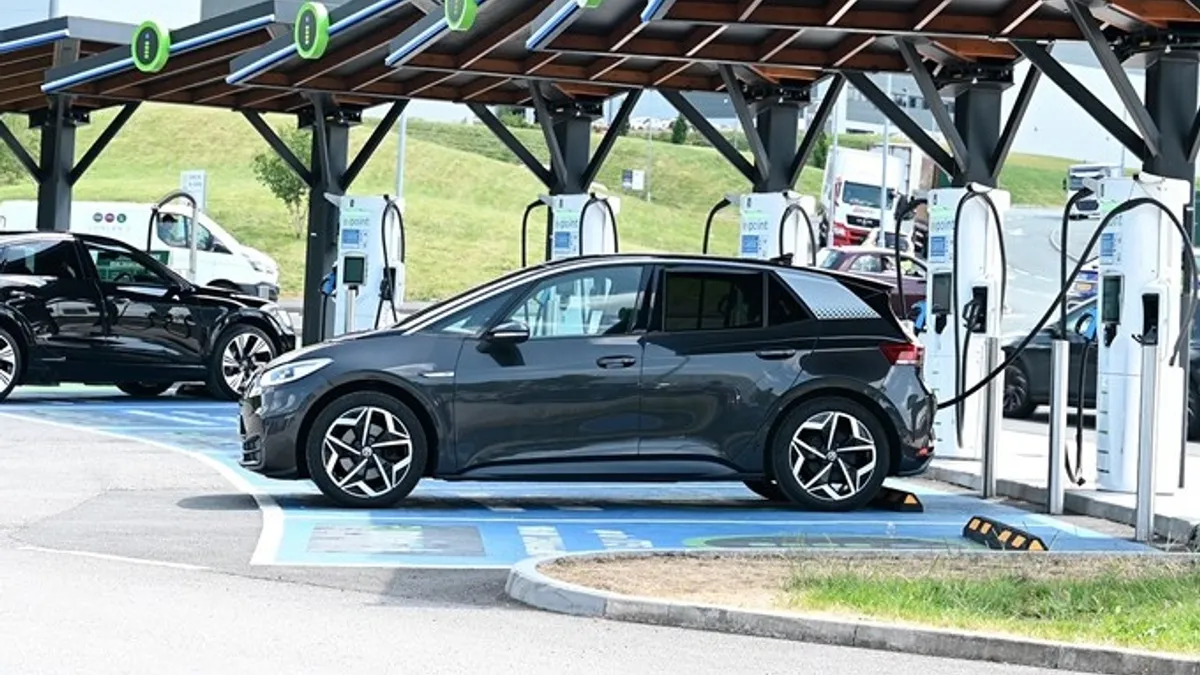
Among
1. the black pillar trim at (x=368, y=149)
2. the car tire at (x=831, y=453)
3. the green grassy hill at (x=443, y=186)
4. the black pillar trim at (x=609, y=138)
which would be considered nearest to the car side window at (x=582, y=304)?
the car tire at (x=831, y=453)

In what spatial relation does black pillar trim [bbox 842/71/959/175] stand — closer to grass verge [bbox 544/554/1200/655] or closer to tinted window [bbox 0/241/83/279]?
grass verge [bbox 544/554/1200/655]

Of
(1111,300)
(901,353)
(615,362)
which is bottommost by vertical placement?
(615,362)

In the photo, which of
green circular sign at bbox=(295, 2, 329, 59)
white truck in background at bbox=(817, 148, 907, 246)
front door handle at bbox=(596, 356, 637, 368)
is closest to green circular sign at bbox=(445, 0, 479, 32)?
green circular sign at bbox=(295, 2, 329, 59)

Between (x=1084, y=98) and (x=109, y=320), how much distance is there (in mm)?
10888

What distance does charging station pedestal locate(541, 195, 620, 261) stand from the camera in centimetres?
2267

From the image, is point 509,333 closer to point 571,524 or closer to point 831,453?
point 571,524

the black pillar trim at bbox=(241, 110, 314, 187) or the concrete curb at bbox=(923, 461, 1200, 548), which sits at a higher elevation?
the black pillar trim at bbox=(241, 110, 314, 187)

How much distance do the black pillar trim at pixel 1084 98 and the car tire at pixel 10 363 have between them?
10552mm

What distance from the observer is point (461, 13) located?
18844 mm

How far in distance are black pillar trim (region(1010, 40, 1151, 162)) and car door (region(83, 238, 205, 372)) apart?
996 cm

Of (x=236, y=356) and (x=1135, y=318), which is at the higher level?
(x=1135, y=318)

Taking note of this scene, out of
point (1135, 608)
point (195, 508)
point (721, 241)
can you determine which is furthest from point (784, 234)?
point (721, 241)

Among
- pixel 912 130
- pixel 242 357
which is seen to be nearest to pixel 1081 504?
pixel 912 130

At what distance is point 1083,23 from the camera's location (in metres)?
15.5
